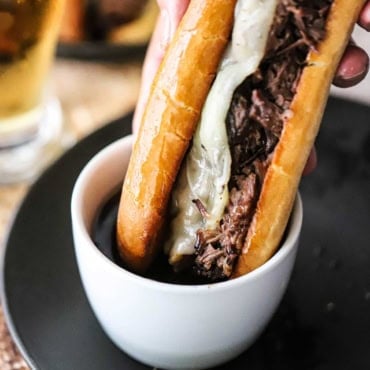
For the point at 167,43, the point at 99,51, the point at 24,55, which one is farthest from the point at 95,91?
the point at 167,43

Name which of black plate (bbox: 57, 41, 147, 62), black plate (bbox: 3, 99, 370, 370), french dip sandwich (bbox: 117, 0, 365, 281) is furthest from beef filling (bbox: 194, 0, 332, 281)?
black plate (bbox: 57, 41, 147, 62)

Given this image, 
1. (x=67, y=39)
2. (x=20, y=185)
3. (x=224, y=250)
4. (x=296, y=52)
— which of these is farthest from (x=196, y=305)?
(x=67, y=39)

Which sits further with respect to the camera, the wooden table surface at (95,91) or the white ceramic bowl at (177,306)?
the wooden table surface at (95,91)

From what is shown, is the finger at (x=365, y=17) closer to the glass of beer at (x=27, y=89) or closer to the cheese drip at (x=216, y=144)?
the cheese drip at (x=216, y=144)

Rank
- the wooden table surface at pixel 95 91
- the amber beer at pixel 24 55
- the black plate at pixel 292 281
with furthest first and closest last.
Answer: the wooden table surface at pixel 95 91
the amber beer at pixel 24 55
the black plate at pixel 292 281

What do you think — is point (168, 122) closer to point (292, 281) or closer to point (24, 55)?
point (292, 281)

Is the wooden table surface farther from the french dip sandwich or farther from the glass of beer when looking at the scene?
the french dip sandwich

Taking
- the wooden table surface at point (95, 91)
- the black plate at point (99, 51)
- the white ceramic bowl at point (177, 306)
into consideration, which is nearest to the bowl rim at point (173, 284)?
Result: the white ceramic bowl at point (177, 306)

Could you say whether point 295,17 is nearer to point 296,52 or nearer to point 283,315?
point 296,52
